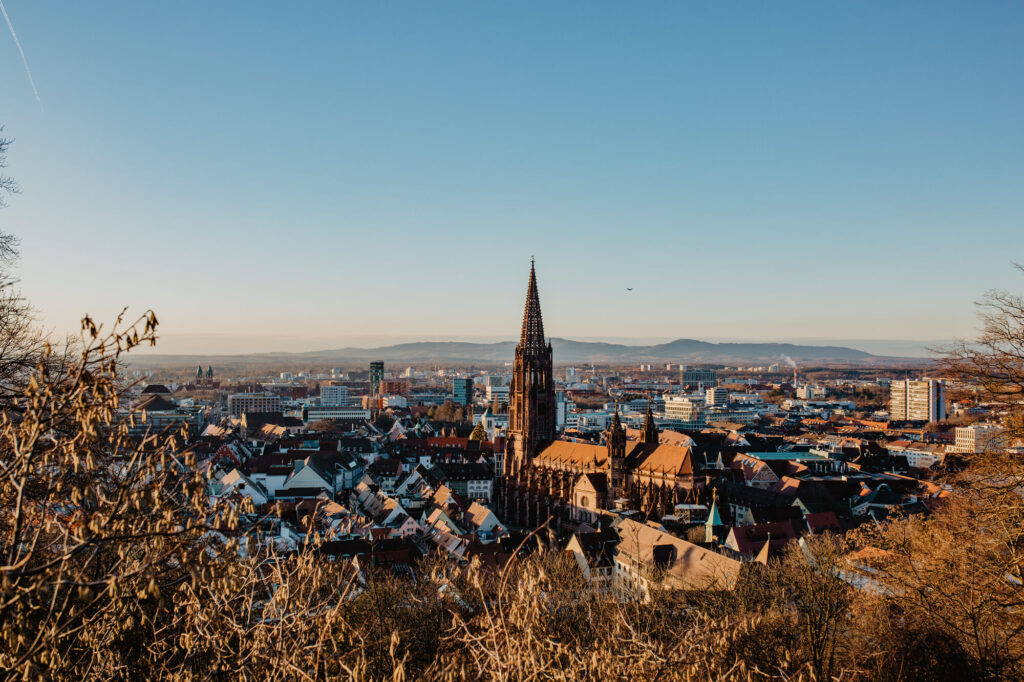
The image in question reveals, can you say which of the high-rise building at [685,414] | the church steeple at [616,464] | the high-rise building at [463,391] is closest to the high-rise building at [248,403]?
the high-rise building at [463,391]

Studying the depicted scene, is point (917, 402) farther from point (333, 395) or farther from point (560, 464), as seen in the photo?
point (333, 395)

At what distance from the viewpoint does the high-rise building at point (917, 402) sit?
131125mm

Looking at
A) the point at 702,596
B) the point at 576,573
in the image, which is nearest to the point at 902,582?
the point at 702,596

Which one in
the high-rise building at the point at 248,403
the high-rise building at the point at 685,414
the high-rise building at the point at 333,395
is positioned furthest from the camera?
the high-rise building at the point at 333,395

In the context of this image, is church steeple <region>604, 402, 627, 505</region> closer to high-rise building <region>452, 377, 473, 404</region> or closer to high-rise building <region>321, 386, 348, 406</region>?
high-rise building <region>452, 377, 473, 404</region>

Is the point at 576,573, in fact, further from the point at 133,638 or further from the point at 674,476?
the point at 674,476

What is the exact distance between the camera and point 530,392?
56906 mm

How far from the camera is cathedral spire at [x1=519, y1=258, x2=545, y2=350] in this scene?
57062 mm

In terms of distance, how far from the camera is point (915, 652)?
16.0 m

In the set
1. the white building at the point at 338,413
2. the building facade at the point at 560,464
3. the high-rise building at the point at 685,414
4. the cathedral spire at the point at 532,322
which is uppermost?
the cathedral spire at the point at 532,322

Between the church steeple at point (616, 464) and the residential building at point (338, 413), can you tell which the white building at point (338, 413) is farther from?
the church steeple at point (616, 464)

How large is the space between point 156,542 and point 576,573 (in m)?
21.1

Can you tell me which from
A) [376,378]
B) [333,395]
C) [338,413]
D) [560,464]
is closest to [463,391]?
[376,378]

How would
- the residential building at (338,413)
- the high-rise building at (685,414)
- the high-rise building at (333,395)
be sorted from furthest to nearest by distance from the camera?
the high-rise building at (333,395) → the high-rise building at (685,414) → the residential building at (338,413)
